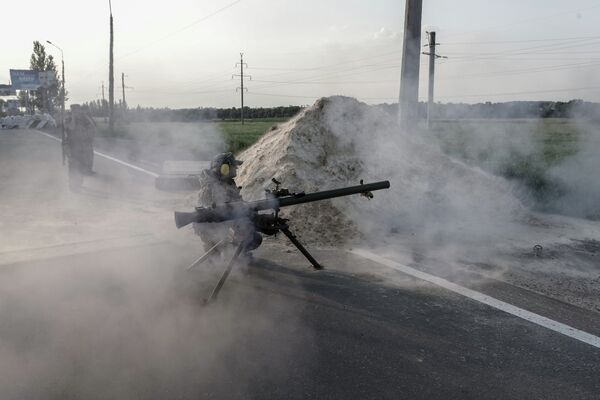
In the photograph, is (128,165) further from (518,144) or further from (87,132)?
(518,144)

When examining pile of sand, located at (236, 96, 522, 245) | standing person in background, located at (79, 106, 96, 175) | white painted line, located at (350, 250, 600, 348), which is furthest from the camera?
standing person in background, located at (79, 106, 96, 175)

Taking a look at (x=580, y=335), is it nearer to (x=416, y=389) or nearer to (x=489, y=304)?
(x=489, y=304)

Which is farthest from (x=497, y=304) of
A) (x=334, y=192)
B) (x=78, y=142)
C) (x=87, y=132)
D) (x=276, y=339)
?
(x=87, y=132)

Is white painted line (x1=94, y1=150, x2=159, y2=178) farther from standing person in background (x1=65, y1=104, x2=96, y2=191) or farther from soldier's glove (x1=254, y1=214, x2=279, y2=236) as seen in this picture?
soldier's glove (x1=254, y1=214, x2=279, y2=236)

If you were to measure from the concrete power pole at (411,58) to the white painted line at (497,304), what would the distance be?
12.5 ft

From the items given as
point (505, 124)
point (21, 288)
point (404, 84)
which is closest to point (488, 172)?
point (505, 124)

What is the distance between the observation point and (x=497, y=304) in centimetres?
423

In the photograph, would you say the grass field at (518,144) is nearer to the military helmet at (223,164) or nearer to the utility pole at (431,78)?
the utility pole at (431,78)

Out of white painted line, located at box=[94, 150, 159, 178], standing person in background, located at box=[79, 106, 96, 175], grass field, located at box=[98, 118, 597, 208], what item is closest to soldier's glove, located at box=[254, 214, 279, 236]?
grass field, located at box=[98, 118, 597, 208]

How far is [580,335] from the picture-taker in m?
3.63

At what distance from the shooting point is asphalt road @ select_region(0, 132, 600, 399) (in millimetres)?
2977

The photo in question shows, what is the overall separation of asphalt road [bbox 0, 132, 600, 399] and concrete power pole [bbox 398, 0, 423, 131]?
4.37 meters

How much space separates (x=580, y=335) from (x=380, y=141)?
4.98 metres

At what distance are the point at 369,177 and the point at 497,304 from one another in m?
3.63
